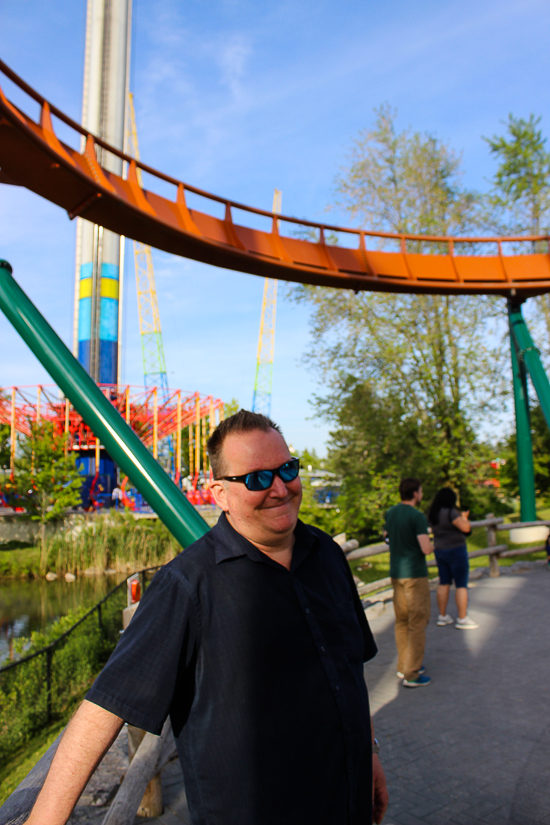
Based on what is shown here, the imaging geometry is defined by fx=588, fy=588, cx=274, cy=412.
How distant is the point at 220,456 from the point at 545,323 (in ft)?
59.6

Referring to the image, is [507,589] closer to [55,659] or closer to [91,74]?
[55,659]

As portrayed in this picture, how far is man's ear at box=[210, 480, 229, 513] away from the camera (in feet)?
5.42

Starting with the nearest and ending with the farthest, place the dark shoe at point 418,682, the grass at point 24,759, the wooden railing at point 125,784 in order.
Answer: the wooden railing at point 125,784 → the dark shoe at point 418,682 → the grass at point 24,759

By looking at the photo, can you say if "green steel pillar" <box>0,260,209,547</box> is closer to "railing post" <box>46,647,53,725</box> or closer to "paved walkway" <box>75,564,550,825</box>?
"paved walkway" <box>75,564,550,825</box>

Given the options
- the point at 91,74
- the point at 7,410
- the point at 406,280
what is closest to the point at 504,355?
the point at 406,280

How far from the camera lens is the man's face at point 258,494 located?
1576 mm

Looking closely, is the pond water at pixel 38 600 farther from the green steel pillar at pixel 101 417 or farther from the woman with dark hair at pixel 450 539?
the green steel pillar at pixel 101 417

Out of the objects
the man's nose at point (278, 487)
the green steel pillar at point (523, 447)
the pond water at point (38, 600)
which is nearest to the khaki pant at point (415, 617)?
the man's nose at point (278, 487)

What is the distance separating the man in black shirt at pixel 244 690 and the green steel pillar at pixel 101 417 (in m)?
1.69

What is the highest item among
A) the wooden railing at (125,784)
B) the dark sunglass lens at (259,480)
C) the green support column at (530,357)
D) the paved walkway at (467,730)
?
the green support column at (530,357)

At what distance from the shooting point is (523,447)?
11.0 m

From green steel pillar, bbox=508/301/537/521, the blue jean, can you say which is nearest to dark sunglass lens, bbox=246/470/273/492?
the blue jean

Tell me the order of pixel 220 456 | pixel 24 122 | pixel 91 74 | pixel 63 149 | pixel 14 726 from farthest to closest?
pixel 91 74, pixel 14 726, pixel 63 149, pixel 24 122, pixel 220 456

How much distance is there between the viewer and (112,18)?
142 feet
